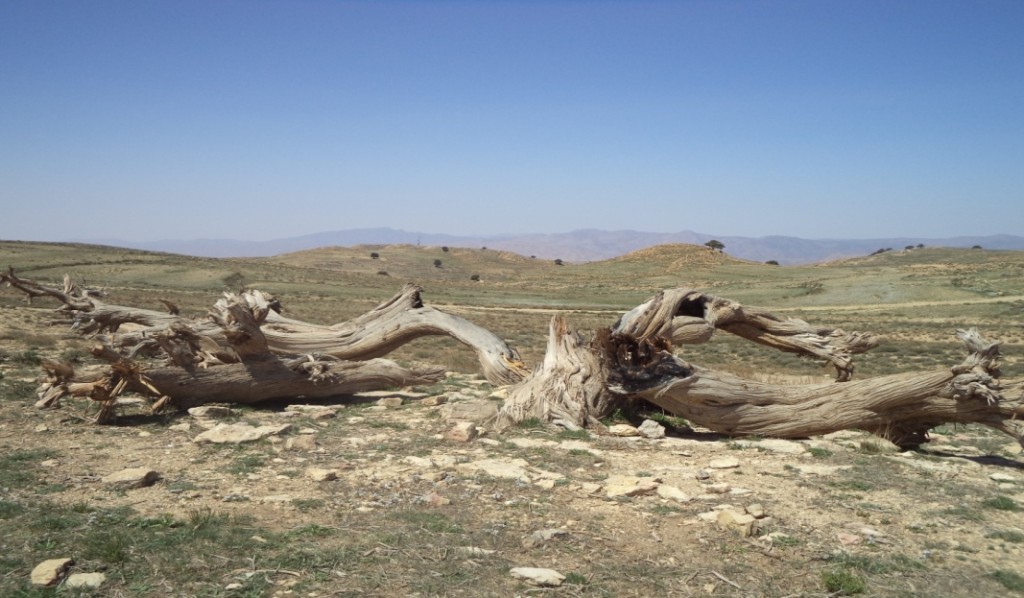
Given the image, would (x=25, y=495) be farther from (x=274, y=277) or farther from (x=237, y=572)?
(x=274, y=277)

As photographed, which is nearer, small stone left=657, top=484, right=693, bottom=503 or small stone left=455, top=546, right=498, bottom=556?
small stone left=455, top=546, right=498, bottom=556

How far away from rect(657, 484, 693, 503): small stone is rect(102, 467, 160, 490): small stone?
4.81 m

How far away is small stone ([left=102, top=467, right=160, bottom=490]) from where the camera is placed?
21.4ft

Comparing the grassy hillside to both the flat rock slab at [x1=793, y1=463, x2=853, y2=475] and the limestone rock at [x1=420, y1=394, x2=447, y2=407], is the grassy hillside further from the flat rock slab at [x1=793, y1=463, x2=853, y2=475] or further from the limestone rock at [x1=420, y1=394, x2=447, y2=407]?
the flat rock slab at [x1=793, y1=463, x2=853, y2=475]

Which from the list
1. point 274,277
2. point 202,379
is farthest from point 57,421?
point 274,277

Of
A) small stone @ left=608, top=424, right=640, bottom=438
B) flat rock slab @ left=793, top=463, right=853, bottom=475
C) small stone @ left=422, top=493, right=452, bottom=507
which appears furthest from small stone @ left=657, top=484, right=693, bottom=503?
small stone @ left=608, top=424, right=640, bottom=438

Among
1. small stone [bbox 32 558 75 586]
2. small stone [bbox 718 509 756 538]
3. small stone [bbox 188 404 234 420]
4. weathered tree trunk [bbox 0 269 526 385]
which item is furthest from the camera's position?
weathered tree trunk [bbox 0 269 526 385]

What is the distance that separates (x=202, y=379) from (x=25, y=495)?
4.11 metres

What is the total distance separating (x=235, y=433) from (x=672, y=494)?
16.8 ft

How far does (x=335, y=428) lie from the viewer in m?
9.32

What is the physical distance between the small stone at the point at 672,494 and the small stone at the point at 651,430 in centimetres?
230

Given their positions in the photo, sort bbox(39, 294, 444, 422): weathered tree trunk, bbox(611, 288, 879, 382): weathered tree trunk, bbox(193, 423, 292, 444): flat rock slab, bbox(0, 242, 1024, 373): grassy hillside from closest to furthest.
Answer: bbox(193, 423, 292, 444): flat rock slab, bbox(39, 294, 444, 422): weathered tree trunk, bbox(611, 288, 879, 382): weathered tree trunk, bbox(0, 242, 1024, 373): grassy hillside

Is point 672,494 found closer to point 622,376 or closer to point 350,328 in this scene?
point 622,376

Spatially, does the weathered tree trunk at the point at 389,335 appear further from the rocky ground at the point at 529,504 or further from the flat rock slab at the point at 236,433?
the flat rock slab at the point at 236,433
